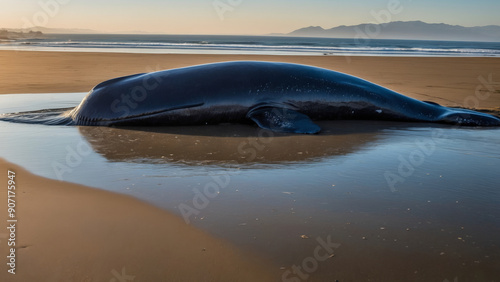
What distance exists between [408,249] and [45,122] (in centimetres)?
534

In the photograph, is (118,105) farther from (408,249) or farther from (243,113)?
(408,249)

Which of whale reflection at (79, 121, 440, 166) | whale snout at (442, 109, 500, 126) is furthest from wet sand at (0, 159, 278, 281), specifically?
whale snout at (442, 109, 500, 126)

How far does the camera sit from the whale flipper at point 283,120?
5688 mm

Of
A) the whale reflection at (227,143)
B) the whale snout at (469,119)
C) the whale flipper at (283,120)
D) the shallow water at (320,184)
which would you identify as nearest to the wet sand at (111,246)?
the shallow water at (320,184)

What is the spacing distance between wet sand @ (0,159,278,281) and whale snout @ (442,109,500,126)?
4.77 meters

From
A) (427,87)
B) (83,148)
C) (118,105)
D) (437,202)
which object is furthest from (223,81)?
(427,87)

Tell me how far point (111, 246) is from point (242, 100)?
3843 mm

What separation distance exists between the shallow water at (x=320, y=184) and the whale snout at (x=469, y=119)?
0.91 feet

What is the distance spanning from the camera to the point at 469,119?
6.32m

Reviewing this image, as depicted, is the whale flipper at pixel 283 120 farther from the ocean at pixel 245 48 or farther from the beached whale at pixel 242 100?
the ocean at pixel 245 48

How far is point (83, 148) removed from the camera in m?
4.93

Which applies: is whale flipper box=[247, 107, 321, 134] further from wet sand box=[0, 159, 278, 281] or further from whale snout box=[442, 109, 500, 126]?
wet sand box=[0, 159, 278, 281]

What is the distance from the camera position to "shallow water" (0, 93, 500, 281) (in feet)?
8.18

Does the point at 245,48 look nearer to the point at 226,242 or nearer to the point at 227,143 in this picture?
the point at 227,143
